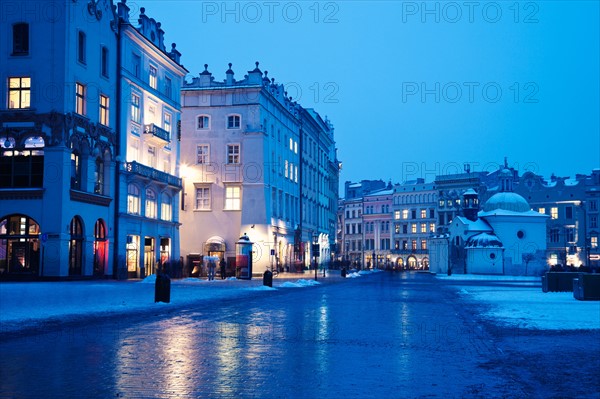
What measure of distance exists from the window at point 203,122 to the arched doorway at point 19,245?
26377 millimetres

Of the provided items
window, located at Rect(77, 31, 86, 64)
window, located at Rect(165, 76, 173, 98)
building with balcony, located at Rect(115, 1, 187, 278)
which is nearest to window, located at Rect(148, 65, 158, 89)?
building with balcony, located at Rect(115, 1, 187, 278)

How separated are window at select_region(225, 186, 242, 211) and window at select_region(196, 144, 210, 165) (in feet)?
10.3

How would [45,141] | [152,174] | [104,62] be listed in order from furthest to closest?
[152,174]
[104,62]
[45,141]

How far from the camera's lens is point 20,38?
132ft

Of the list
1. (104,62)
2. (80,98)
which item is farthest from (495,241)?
(80,98)

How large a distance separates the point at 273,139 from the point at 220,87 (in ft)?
23.8

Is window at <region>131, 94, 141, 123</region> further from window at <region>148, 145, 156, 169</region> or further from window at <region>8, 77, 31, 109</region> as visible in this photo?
window at <region>8, 77, 31, 109</region>

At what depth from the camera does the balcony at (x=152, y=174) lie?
154ft

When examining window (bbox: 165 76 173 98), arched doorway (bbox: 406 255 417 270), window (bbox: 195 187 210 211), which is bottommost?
arched doorway (bbox: 406 255 417 270)

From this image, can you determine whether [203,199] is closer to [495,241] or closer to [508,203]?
[495,241]

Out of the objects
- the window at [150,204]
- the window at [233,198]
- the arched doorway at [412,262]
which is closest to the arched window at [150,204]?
the window at [150,204]

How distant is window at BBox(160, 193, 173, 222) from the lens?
53706 mm

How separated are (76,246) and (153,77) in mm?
16379

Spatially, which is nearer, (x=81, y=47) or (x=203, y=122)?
(x=81, y=47)
